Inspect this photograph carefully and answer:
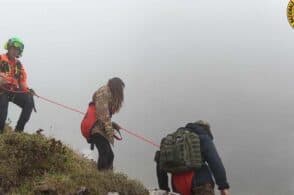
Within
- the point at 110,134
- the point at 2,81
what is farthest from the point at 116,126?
the point at 2,81

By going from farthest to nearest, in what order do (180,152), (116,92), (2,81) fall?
1. (2,81)
2. (116,92)
3. (180,152)

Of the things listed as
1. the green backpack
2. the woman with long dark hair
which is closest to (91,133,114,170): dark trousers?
the woman with long dark hair

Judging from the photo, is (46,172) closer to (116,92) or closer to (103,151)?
(103,151)

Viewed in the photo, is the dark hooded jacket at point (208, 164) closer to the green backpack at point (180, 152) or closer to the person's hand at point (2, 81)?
the green backpack at point (180, 152)

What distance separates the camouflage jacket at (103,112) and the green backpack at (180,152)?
2578 mm

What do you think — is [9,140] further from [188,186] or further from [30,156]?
[188,186]

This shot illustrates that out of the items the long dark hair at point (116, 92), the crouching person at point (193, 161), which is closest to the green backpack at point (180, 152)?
the crouching person at point (193, 161)

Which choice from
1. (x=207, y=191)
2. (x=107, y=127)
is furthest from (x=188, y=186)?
(x=107, y=127)

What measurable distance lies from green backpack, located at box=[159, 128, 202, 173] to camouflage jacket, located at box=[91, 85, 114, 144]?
2.58 meters

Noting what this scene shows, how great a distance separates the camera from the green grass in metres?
11.2

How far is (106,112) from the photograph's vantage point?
11.7m

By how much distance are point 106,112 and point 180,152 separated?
312cm

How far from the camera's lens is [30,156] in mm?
12562

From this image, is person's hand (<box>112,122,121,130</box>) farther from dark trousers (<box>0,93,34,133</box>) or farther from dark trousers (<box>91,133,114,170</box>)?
dark trousers (<box>0,93,34,133</box>)
